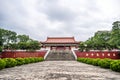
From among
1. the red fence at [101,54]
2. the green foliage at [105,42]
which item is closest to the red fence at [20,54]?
the red fence at [101,54]

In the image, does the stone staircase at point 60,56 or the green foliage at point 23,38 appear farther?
the green foliage at point 23,38

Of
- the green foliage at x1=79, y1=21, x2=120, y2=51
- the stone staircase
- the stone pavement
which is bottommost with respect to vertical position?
the stone pavement

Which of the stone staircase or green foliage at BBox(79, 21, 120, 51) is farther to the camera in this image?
the stone staircase

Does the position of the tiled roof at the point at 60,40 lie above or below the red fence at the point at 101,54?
above

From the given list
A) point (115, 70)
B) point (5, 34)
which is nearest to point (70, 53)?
point (5, 34)

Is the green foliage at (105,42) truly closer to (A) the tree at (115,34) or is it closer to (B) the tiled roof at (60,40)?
(A) the tree at (115,34)

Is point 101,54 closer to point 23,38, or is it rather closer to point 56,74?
point 23,38

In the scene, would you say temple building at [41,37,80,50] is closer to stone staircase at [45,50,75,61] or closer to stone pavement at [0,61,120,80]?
stone staircase at [45,50,75,61]

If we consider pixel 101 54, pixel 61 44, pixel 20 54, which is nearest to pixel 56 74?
pixel 101 54

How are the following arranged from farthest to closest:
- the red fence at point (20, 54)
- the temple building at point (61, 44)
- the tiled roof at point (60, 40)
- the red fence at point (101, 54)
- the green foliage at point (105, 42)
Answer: the tiled roof at point (60, 40) < the temple building at point (61, 44) < the red fence at point (20, 54) < the red fence at point (101, 54) < the green foliage at point (105, 42)

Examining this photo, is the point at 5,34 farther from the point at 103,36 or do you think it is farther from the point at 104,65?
the point at 104,65

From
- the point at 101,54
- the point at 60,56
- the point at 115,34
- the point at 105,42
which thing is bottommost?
the point at 60,56

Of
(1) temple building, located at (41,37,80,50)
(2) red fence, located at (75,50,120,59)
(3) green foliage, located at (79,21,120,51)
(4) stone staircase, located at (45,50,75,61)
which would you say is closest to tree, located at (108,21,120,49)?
(3) green foliage, located at (79,21,120,51)

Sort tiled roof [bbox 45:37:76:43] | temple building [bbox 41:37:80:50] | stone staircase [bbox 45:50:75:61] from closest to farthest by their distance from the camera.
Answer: stone staircase [bbox 45:50:75:61] < temple building [bbox 41:37:80:50] < tiled roof [bbox 45:37:76:43]
